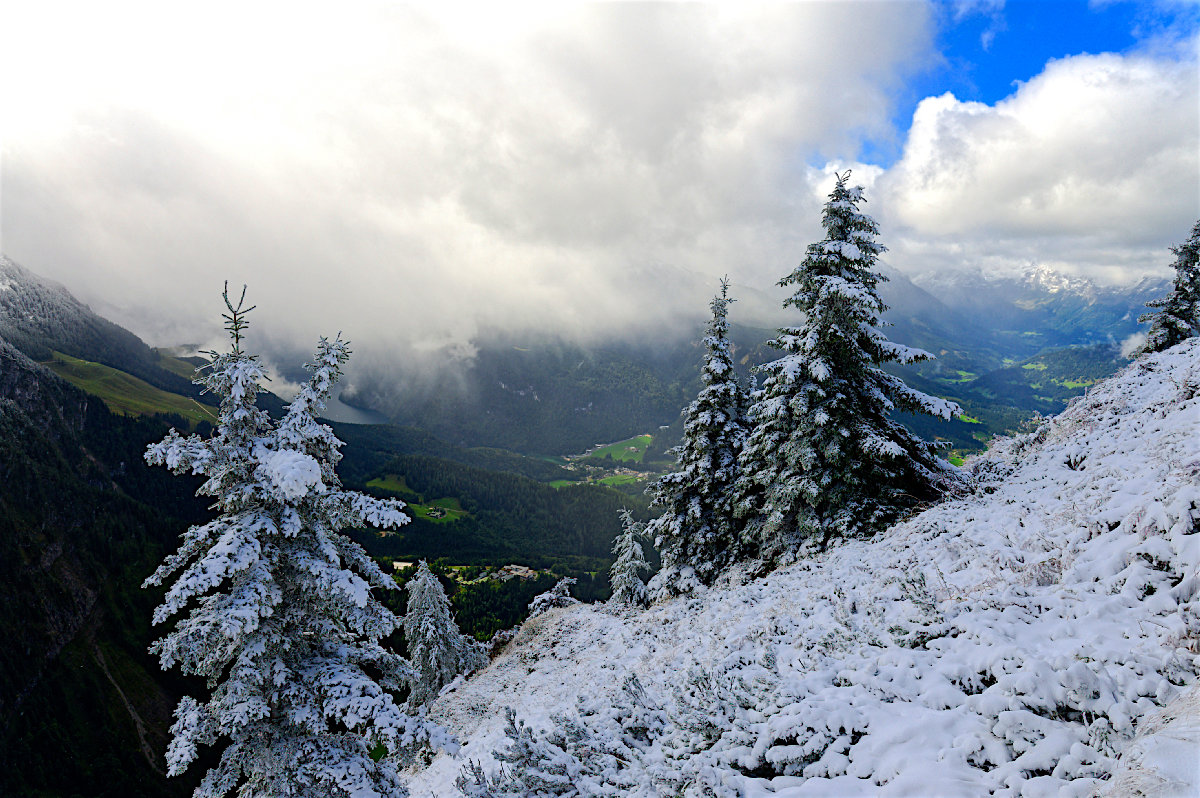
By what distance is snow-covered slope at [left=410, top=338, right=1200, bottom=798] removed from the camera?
4.19m

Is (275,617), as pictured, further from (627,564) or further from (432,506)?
(432,506)

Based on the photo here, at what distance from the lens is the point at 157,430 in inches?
5645

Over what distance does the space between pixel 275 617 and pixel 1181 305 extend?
47713 millimetres

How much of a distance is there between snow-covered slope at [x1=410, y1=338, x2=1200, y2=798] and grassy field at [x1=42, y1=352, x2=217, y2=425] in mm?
198711

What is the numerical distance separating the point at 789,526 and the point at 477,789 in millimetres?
15068

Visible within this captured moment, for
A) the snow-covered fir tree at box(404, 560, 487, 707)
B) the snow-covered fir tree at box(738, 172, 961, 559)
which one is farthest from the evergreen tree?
the snow-covered fir tree at box(404, 560, 487, 707)

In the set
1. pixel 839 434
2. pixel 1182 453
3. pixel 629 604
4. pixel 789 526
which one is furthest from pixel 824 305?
pixel 629 604

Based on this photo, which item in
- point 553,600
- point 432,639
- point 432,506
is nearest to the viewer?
point 432,639

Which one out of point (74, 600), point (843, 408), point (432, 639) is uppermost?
point (843, 408)

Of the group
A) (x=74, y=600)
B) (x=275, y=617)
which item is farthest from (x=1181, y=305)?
(x=74, y=600)

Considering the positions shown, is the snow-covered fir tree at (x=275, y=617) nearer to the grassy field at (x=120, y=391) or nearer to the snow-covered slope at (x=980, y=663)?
the snow-covered slope at (x=980, y=663)

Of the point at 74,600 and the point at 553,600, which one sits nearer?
the point at 553,600

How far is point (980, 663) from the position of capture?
550 centimetres

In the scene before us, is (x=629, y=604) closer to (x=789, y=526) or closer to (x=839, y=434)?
(x=789, y=526)
